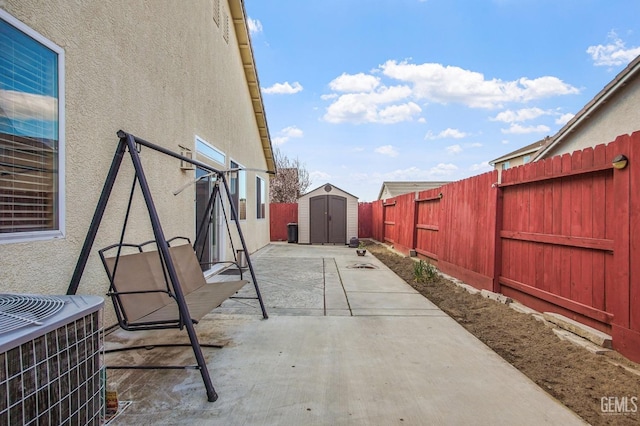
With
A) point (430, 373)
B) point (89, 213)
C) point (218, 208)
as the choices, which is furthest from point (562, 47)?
point (89, 213)

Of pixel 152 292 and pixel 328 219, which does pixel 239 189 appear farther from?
pixel 328 219


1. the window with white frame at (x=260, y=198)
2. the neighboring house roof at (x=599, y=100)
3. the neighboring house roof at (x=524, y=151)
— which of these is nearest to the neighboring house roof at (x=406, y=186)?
the neighboring house roof at (x=524, y=151)

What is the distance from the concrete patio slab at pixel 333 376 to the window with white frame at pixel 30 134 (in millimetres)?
1259

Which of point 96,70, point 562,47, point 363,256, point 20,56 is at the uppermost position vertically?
point 562,47

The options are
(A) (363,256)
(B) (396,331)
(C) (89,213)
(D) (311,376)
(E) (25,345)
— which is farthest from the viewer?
(A) (363,256)

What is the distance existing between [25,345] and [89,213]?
2.28 meters

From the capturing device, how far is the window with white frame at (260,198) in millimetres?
11038

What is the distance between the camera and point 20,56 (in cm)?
231

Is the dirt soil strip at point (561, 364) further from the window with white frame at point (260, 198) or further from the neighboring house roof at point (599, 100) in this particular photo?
the window with white frame at point (260, 198)

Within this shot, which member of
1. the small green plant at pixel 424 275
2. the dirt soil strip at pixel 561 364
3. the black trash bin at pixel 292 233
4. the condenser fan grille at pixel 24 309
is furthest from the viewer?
the black trash bin at pixel 292 233

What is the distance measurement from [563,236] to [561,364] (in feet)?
4.40

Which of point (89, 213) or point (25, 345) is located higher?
point (89, 213)

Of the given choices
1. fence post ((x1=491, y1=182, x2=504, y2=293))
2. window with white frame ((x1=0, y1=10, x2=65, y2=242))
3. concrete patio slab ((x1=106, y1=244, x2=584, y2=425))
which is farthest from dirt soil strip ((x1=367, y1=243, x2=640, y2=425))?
window with white frame ((x1=0, y1=10, x2=65, y2=242))

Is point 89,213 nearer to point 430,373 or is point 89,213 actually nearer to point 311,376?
point 311,376
